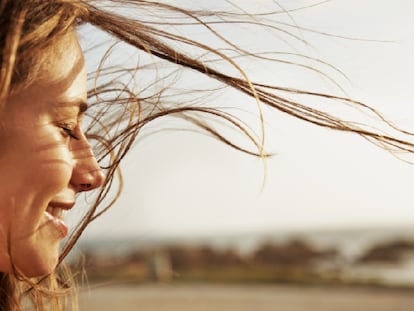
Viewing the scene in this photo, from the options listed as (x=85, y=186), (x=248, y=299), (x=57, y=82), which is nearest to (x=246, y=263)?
(x=248, y=299)

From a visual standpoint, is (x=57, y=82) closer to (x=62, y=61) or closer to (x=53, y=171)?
(x=62, y=61)

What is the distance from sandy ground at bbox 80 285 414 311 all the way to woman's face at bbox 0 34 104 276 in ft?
30.4

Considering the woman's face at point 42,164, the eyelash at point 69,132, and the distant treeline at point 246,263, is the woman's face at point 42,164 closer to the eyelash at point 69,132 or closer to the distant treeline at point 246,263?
the eyelash at point 69,132

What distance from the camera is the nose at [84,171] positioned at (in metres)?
2.79

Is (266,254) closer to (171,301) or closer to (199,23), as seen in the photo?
(171,301)

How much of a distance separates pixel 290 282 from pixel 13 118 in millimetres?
14175

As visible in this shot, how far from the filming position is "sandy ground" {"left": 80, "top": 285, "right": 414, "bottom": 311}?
1255 centimetres

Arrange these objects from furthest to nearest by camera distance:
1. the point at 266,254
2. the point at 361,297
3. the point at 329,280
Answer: the point at 266,254, the point at 329,280, the point at 361,297

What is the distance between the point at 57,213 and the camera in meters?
2.75

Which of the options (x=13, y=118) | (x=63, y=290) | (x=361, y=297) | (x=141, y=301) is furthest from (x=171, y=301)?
(x=13, y=118)

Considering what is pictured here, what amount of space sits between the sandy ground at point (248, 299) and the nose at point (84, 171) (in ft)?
30.3

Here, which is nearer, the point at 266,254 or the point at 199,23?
the point at 199,23

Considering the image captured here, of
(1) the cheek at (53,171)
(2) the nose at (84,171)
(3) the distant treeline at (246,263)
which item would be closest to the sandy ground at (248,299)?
(3) the distant treeline at (246,263)

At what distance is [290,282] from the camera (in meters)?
16.4
